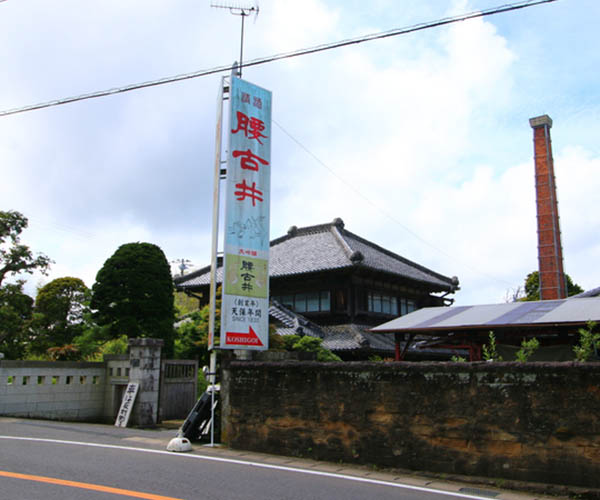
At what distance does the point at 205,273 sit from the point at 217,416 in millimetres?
20855

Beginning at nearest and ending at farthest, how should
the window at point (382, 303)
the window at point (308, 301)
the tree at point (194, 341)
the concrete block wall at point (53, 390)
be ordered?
1. the concrete block wall at point (53, 390)
2. the tree at point (194, 341)
3. the window at point (308, 301)
4. the window at point (382, 303)

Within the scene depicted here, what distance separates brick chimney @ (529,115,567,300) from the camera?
100 ft

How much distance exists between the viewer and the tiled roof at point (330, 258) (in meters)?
25.0

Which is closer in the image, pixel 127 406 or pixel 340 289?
pixel 127 406

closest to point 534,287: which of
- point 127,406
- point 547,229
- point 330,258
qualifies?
point 547,229

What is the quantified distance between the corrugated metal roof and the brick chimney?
1763 centimetres

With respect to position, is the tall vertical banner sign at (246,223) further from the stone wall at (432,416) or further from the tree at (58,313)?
the tree at (58,313)

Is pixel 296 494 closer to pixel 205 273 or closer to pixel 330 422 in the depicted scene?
pixel 330 422

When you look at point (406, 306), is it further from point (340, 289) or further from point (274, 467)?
point (274, 467)

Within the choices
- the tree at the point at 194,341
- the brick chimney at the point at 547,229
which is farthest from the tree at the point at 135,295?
the brick chimney at the point at 547,229

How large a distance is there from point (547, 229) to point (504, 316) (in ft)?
66.6

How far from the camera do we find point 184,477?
6.59 m

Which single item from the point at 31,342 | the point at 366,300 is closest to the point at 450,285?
the point at 366,300

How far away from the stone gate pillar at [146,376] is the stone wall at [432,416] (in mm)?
5673
